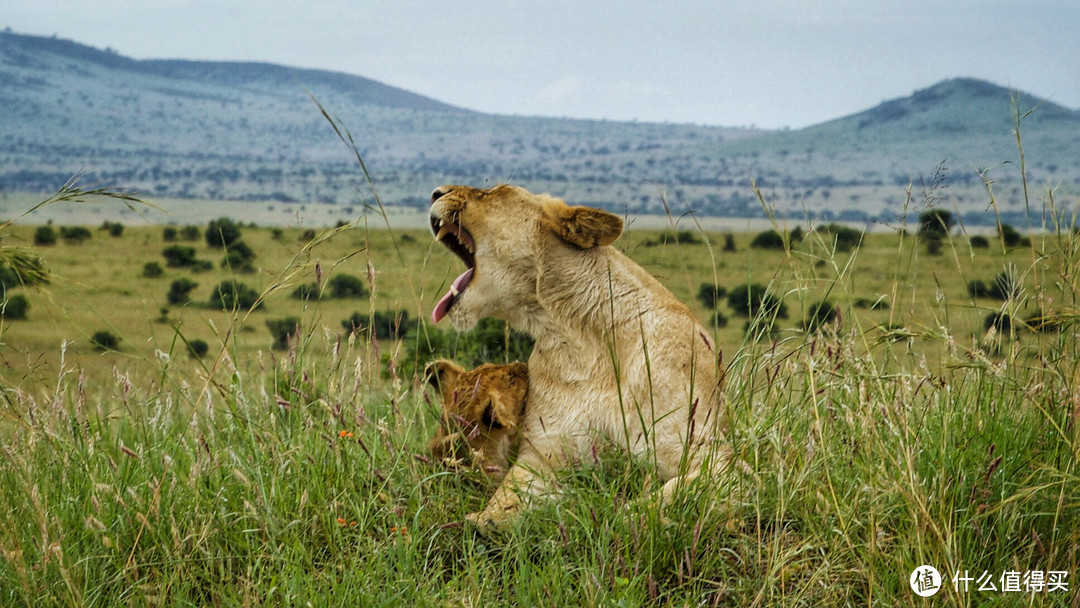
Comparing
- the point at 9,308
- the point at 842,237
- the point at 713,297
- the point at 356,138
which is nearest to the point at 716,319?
the point at 713,297

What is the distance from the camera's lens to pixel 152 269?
35469 mm

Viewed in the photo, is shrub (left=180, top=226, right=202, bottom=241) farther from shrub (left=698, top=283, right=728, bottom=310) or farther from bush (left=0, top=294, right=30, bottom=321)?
shrub (left=698, top=283, right=728, bottom=310)

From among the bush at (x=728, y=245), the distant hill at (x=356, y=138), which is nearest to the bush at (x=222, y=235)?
the bush at (x=728, y=245)

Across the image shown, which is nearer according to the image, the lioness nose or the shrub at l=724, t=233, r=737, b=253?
the lioness nose

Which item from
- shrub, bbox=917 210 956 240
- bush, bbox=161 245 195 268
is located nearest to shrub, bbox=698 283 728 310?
shrub, bbox=917 210 956 240

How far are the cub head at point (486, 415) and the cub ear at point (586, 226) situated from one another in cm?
57

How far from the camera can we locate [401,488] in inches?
139

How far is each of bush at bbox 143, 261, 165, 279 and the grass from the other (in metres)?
32.8

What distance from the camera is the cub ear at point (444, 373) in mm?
3875

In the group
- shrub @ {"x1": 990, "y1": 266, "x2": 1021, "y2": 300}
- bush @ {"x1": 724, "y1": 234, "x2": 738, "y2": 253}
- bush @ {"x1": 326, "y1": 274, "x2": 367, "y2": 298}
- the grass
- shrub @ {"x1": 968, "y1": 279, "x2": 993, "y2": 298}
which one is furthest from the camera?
bush @ {"x1": 724, "y1": 234, "x2": 738, "y2": 253}

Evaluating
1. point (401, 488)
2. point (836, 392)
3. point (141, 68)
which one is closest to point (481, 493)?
point (401, 488)

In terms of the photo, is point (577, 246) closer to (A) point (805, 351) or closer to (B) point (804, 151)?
(A) point (805, 351)

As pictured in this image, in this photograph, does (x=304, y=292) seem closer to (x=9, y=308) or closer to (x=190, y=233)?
(x=9, y=308)

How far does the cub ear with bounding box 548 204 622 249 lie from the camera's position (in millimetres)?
3623
